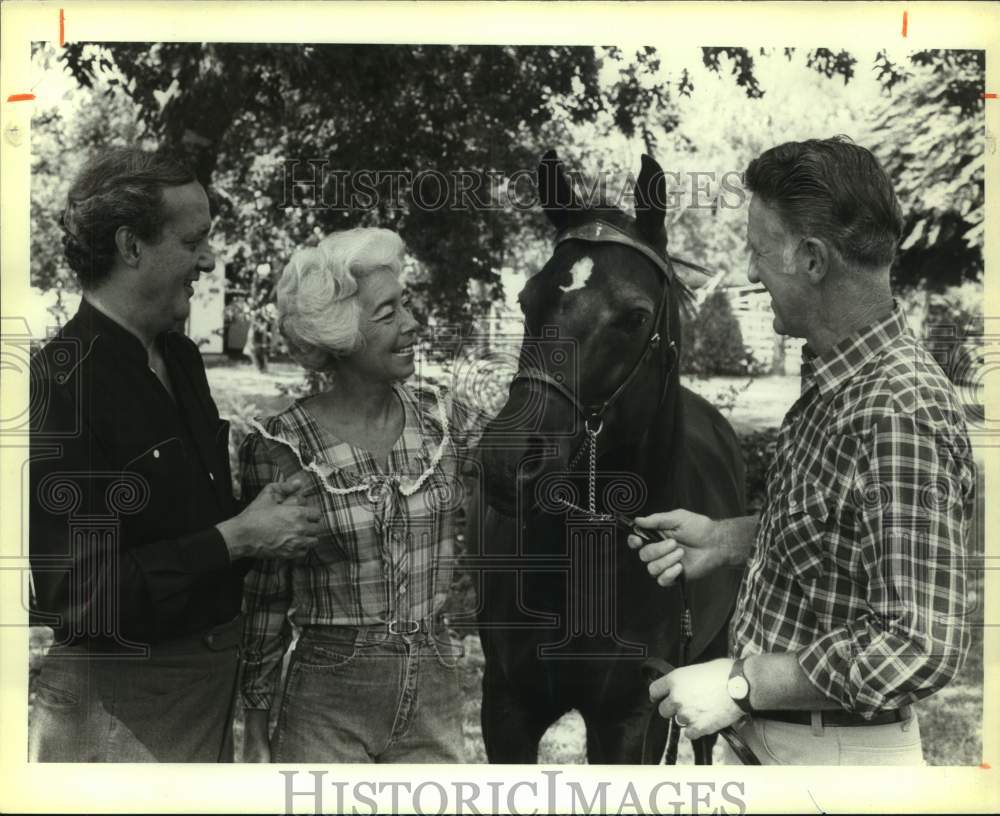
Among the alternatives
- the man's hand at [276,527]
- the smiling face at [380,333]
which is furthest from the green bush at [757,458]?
the man's hand at [276,527]

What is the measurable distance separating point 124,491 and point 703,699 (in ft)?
6.00

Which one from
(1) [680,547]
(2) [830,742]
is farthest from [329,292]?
(2) [830,742]

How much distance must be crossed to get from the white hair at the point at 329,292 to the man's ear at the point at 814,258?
1218 mm

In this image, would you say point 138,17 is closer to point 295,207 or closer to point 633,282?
point 295,207

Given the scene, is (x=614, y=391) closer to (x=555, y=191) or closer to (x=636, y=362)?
(x=636, y=362)

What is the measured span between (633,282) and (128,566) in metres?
1.76

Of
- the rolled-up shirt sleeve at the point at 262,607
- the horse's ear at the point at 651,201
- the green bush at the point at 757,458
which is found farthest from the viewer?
the green bush at the point at 757,458

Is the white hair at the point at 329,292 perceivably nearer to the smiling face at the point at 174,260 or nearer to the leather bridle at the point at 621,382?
the smiling face at the point at 174,260

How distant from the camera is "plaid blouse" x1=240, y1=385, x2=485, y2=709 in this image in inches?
136

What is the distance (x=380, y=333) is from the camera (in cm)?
350

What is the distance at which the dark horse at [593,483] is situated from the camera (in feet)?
11.8

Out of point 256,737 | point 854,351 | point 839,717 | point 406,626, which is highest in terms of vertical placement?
point 854,351

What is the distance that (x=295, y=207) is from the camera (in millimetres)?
3812

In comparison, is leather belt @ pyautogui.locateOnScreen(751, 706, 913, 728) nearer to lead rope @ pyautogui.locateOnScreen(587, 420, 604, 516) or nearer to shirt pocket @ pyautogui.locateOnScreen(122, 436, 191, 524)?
lead rope @ pyautogui.locateOnScreen(587, 420, 604, 516)
